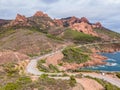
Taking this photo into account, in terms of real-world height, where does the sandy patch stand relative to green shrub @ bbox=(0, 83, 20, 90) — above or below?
below

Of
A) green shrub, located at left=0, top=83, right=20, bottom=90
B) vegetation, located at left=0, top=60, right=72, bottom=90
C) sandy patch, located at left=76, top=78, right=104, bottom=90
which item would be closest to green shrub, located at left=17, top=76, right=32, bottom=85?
vegetation, located at left=0, top=60, right=72, bottom=90

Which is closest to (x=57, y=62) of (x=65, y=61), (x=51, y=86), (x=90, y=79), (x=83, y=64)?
(x=65, y=61)

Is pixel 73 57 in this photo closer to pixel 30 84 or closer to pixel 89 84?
pixel 89 84

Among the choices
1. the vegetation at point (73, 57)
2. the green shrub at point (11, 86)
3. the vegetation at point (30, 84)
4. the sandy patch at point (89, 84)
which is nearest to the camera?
the green shrub at point (11, 86)

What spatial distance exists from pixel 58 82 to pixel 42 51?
3789 inches

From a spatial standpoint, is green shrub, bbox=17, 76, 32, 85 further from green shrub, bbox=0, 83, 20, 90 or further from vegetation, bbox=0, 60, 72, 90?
green shrub, bbox=0, 83, 20, 90

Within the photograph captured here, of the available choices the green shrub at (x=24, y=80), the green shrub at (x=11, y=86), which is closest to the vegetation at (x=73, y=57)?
the green shrub at (x=24, y=80)

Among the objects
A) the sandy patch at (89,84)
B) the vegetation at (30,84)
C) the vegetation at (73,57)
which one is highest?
the vegetation at (30,84)

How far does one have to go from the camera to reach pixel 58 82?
170 ft

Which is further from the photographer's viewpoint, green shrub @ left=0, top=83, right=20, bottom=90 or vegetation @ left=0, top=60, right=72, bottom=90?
vegetation @ left=0, top=60, right=72, bottom=90

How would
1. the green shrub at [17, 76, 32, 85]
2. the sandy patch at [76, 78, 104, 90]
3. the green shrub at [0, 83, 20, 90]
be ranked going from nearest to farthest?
the green shrub at [0, 83, 20, 90]
the green shrub at [17, 76, 32, 85]
the sandy patch at [76, 78, 104, 90]

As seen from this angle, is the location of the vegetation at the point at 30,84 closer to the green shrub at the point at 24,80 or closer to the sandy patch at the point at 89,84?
the green shrub at the point at 24,80

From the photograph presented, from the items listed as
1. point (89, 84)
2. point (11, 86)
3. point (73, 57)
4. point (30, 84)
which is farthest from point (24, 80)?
point (73, 57)

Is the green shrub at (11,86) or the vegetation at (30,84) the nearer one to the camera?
the green shrub at (11,86)
